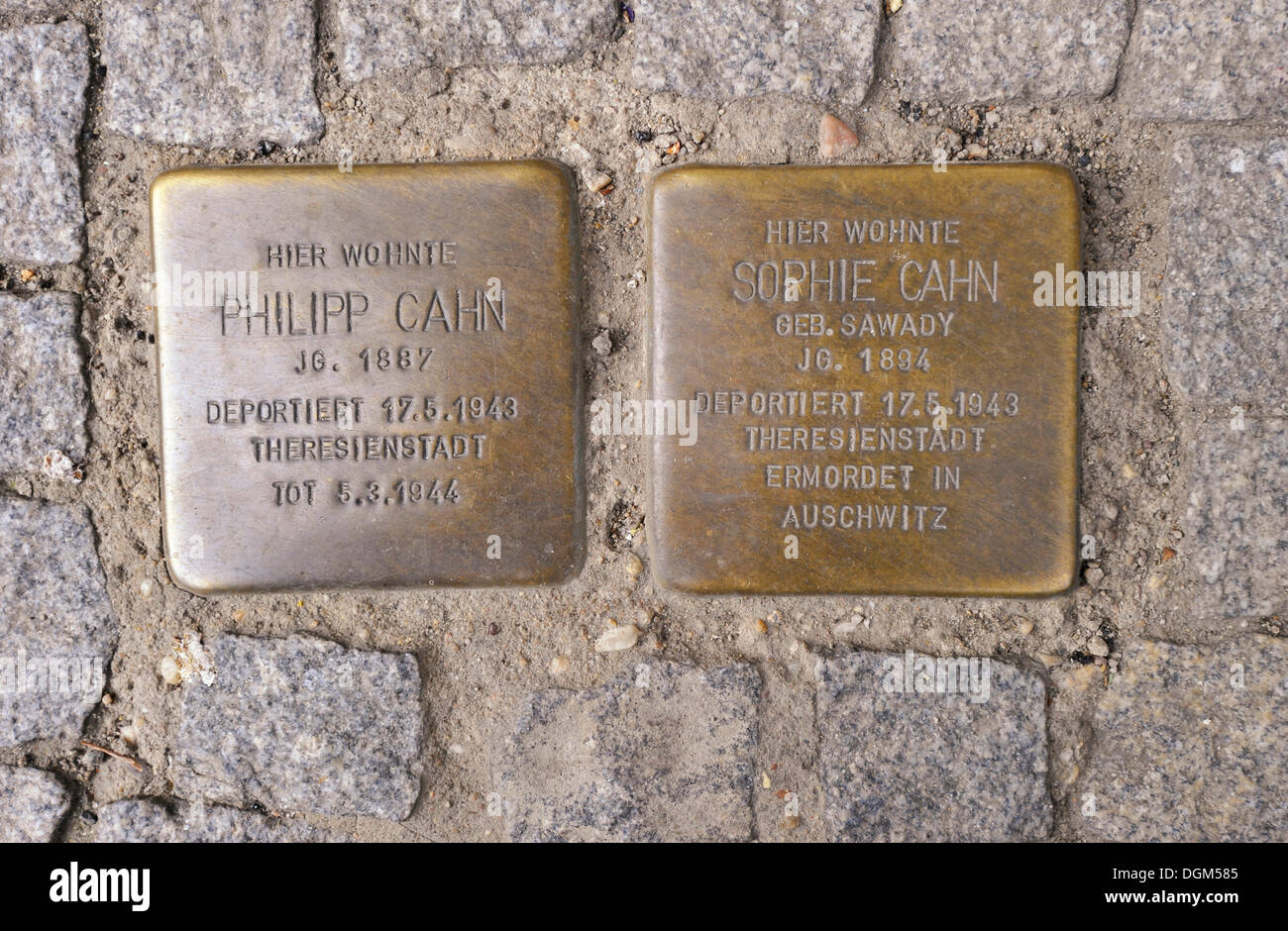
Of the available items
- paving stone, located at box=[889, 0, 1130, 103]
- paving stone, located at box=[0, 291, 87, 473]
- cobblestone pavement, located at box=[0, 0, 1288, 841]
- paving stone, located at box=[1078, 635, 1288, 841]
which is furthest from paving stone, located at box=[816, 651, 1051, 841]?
paving stone, located at box=[0, 291, 87, 473]

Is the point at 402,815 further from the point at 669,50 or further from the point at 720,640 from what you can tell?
the point at 669,50

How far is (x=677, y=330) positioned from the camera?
139cm

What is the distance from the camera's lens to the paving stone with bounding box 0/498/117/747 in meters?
1.47

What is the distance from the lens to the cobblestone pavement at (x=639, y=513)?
1.40m

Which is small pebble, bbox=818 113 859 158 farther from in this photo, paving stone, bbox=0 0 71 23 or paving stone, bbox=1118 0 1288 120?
paving stone, bbox=0 0 71 23

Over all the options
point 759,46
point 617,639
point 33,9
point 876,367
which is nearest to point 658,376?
point 876,367

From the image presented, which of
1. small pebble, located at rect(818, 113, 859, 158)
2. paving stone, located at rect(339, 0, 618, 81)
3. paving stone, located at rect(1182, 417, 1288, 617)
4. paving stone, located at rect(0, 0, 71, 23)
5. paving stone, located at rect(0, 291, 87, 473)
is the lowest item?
paving stone, located at rect(1182, 417, 1288, 617)

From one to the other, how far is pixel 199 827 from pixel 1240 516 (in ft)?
6.52

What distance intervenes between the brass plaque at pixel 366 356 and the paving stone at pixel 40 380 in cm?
21

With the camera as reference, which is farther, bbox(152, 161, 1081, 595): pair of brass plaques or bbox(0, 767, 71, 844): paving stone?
bbox(0, 767, 71, 844): paving stone

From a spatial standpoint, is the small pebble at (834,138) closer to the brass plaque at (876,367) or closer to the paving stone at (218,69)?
the brass plaque at (876,367)

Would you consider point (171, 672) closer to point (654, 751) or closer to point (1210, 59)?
A: point (654, 751)

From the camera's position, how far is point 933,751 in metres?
1.44

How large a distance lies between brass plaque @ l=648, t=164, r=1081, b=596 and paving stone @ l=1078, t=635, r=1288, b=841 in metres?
0.28
